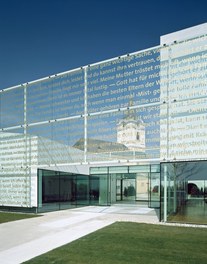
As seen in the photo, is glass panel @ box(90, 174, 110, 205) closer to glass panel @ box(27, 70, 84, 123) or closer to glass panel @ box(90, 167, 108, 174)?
glass panel @ box(90, 167, 108, 174)

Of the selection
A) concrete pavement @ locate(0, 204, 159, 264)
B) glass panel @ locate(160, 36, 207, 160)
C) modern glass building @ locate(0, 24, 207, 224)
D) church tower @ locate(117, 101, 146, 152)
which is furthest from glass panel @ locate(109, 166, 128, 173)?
glass panel @ locate(160, 36, 207, 160)

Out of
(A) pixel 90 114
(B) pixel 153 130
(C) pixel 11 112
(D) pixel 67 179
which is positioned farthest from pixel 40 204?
(B) pixel 153 130

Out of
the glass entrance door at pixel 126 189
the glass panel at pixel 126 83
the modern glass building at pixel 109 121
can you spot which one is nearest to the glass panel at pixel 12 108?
the modern glass building at pixel 109 121

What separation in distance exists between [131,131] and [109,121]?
1272mm

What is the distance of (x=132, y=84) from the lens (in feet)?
39.9

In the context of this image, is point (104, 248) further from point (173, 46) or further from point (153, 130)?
point (173, 46)

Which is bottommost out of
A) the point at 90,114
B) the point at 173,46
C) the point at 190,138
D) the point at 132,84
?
the point at 190,138

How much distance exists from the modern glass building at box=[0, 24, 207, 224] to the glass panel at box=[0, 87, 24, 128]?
0.06 metres

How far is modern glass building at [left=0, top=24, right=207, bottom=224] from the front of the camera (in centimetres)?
1155

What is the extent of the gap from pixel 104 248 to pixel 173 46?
8218mm

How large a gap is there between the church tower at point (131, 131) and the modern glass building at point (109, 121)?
0.13ft

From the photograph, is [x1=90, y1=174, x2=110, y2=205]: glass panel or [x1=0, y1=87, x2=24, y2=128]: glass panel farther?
[x1=90, y1=174, x2=110, y2=205]: glass panel

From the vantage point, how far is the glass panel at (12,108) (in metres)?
16.9

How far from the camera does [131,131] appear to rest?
11953 millimetres
